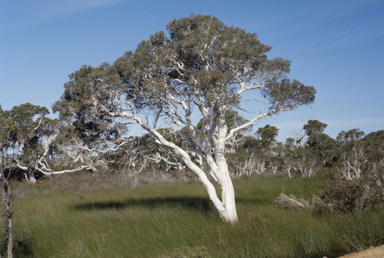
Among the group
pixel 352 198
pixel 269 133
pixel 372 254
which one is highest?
pixel 269 133

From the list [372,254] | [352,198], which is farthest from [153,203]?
[372,254]

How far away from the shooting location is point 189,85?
11.5 m

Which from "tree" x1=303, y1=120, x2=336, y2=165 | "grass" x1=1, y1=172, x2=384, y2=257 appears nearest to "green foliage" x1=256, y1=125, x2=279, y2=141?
"tree" x1=303, y1=120, x2=336, y2=165

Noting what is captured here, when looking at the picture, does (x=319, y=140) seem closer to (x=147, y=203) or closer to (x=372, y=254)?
(x=147, y=203)

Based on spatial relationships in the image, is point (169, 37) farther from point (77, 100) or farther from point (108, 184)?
point (108, 184)

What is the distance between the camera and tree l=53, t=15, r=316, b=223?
1088cm

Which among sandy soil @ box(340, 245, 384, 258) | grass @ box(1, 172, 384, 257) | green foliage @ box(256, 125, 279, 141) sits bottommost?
sandy soil @ box(340, 245, 384, 258)

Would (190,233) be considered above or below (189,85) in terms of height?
below

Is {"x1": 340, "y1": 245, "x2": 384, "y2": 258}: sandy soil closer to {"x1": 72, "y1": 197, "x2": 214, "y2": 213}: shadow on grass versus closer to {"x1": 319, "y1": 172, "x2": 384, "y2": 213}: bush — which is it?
{"x1": 319, "y1": 172, "x2": 384, "y2": 213}: bush

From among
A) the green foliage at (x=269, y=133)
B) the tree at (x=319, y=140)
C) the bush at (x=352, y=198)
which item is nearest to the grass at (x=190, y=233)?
the bush at (x=352, y=198)

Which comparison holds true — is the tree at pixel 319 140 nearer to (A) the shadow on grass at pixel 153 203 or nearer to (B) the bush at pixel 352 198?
(A) the shadow on grass at pixel 153 203

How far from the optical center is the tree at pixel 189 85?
10875mm

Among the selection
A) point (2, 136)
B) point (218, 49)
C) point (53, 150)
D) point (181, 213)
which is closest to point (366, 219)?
point (181, 213)

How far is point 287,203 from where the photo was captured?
1184 centimetres
